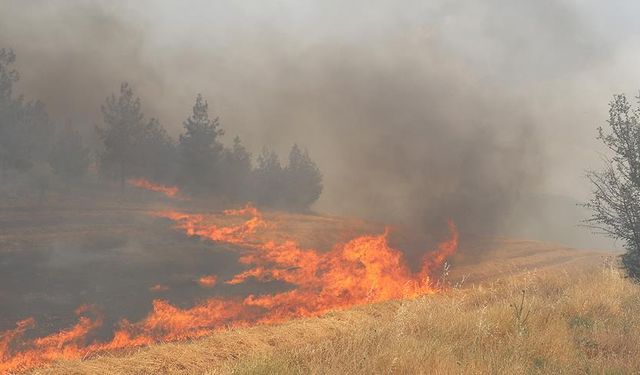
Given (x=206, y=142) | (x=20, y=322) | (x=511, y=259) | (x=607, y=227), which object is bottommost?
(x=20, y=322)

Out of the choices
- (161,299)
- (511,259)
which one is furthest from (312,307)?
(511,259)

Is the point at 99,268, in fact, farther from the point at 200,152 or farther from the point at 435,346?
the point at 200,152

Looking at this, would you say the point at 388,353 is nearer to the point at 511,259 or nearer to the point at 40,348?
the point at 40,348

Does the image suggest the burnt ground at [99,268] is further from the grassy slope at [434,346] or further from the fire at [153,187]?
the fire at [153,187]

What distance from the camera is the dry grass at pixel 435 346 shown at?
5.07m

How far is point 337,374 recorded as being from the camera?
15.2 feet

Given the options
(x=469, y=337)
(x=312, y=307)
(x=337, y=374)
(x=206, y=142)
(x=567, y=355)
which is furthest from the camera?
(x=206, y=142)

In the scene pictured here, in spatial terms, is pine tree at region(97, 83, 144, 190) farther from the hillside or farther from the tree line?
the hillside

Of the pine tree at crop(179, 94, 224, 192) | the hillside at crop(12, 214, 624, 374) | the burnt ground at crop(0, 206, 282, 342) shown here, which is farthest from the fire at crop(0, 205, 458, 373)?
the pine tree at crop(179, 94, 224, 192)

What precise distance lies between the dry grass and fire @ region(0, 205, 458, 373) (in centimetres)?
182

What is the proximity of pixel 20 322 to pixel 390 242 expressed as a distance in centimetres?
1488

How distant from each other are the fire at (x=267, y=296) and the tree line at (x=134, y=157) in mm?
20006

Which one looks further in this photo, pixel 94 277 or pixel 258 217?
pixel 258 217

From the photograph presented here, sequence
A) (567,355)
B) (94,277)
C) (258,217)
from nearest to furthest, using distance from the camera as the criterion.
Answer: (567,355), (94,277), (258,217)
